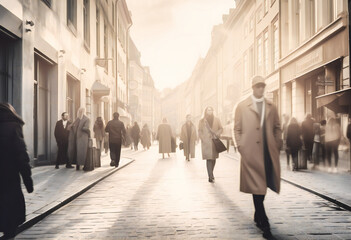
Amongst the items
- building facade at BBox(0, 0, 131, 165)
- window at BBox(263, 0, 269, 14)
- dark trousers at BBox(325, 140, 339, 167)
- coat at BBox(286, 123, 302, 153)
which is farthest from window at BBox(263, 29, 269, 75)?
dark trousers at BBox(325, 140, 339, 167)

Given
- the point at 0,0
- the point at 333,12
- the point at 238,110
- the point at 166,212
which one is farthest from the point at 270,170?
the point at 333,12

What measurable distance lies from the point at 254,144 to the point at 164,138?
15.2 m

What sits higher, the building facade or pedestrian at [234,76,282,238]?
the building facade

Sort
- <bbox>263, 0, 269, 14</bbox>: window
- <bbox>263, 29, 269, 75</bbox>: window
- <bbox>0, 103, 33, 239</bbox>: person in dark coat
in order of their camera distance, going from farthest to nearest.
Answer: <bbox>263, 29, 269, 75</bbox>: window, <bbox>263, 0, 269, 14</bbox>: window, <bbox>0, 103, 33, 239</bbox>: person in dark coat

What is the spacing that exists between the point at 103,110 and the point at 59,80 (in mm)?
11220

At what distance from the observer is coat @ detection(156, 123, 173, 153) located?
66.8 feet

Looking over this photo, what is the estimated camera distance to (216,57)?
5150 centimetres

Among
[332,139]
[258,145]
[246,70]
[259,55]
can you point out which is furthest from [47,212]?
[246,70]

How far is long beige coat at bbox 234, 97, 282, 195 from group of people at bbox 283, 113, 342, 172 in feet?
24.2

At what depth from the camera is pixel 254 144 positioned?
533 centimetres

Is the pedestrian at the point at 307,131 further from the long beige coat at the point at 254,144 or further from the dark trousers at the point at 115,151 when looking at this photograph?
the long beige coat at the point at 254,144

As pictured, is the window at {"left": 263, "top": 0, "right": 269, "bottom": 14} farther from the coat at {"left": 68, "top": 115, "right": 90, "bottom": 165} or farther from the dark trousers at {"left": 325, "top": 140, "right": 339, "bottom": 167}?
the coat at {"left": 68, "top": 115, "right": 90, "bottom": 165}

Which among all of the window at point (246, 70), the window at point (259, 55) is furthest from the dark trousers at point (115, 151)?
the window at point (246, 70)

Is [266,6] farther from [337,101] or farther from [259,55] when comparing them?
[337,101]
